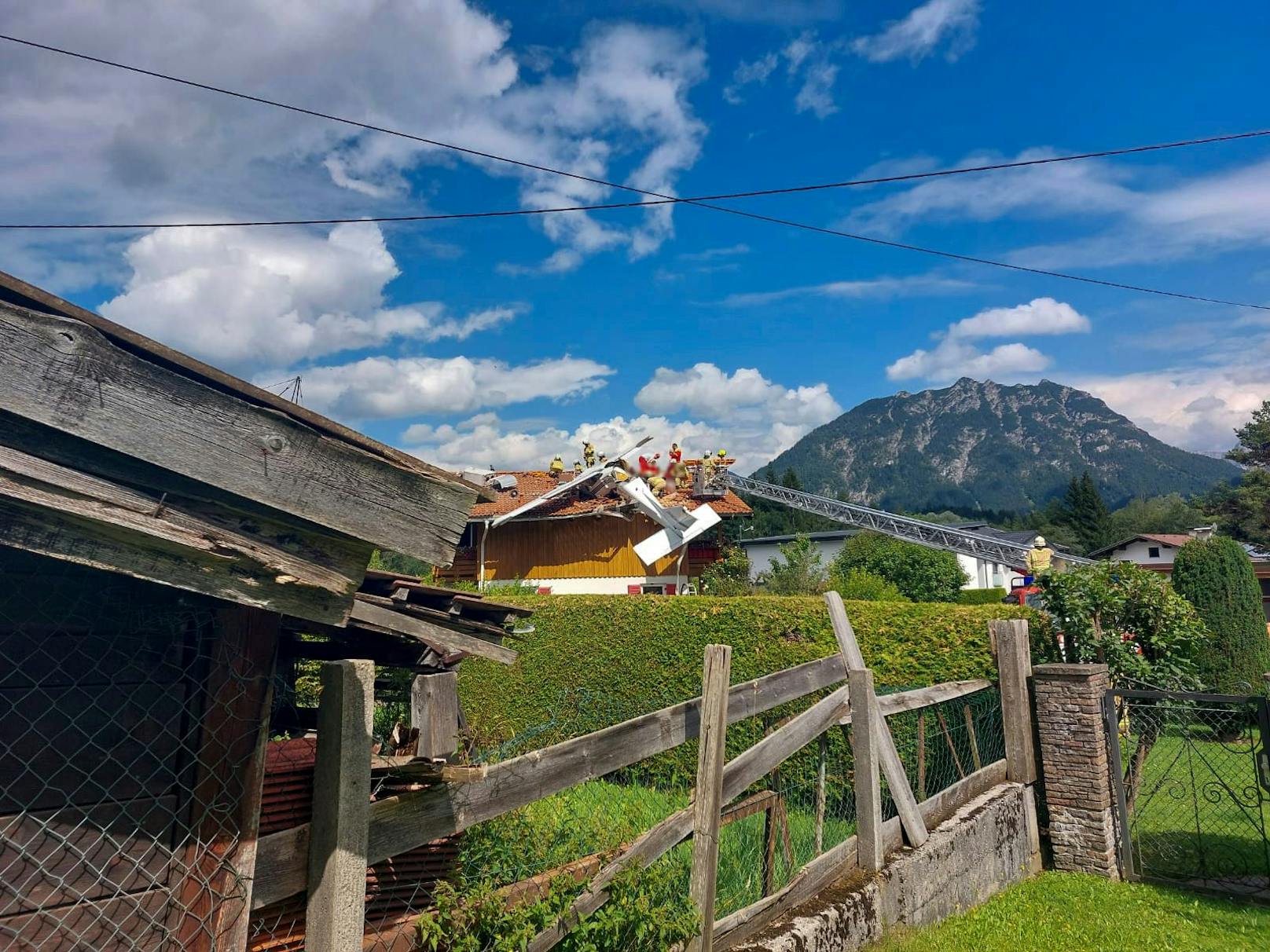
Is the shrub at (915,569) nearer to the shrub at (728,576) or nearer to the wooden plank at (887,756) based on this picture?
the shrub at (728,576)

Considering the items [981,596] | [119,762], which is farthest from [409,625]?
[981,596]

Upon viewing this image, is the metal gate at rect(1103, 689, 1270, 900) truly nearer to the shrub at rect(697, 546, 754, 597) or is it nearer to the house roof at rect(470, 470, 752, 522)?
the shrub at rect(697, 546, 754, 597)

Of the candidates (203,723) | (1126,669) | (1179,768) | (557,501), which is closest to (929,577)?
(557,501)

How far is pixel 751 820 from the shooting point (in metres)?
6.20

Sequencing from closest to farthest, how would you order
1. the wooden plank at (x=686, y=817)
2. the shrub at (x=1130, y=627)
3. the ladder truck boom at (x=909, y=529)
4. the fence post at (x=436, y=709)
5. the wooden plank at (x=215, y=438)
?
the wooden plank at (x=215, y=438), the wooden plank at (x=686, y=817), the fence post at (x=436, y=709), the shrub at (x=1130, y=627), the ladder truck boom at (x=909, y=529)

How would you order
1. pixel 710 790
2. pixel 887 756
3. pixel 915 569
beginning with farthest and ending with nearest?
pixel 915 569 → pixel 887 756 → pixel 710 790

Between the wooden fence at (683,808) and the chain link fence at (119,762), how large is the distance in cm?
18

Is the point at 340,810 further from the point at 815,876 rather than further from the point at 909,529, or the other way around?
the point at 909,529

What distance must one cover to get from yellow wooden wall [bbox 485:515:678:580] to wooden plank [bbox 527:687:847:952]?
23.3 metres

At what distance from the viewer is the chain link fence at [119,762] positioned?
179 cm

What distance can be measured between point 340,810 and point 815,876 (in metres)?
3.16

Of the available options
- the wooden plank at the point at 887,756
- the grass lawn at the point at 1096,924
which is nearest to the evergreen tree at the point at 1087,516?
the grass lawn at the point at 1096,924

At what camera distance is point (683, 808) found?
13.3ft

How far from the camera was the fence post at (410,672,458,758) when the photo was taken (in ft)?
18.7
